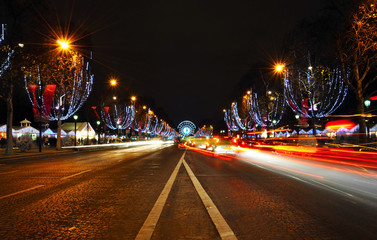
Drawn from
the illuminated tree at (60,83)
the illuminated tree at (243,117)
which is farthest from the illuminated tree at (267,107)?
the illuminated tree at (60,83)

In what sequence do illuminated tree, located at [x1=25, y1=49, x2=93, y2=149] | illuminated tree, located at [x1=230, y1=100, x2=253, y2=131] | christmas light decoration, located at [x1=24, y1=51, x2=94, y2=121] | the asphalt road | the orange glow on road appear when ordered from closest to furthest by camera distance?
1. the asphalt road
2. illuminated tree, located at [x1=25, y1=49, x2=93, y2=149]
3. christmas light decoration, located at [x1=24, y1=51, x2=94, y2=121]
4. the orange glow on road
5. illuminated tree, located at [x1=230, y1=100, x2=253, y2=131]

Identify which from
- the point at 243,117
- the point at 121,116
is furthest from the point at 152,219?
the point at 243,117

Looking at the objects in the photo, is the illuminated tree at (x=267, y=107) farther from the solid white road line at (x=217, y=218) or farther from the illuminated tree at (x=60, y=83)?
the solid white road line at (x=217, y=218)

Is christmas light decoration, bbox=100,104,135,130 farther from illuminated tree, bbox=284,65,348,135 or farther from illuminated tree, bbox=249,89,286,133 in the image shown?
illuminated tree, bbox=284,65,348,135

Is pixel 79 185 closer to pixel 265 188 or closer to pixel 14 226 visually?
pixel 14 226

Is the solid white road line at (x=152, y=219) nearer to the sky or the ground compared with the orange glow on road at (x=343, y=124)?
nearer to the ground

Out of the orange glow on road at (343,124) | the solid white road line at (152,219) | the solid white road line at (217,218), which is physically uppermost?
the orange glow on road at (343,124)

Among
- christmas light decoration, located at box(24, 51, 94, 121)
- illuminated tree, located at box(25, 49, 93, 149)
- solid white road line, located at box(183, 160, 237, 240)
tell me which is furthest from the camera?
christmas light decoration, located at box(24, 51, 94, 121)

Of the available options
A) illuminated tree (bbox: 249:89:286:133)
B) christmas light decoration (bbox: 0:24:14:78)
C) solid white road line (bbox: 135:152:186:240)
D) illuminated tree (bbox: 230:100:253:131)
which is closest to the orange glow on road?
illuminated tree (bbox: 249:89:286:133)

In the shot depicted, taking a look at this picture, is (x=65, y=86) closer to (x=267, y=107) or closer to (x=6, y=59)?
(x=6, y=59)

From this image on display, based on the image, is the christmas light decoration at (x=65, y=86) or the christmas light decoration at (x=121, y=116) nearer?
the christmas light decoration at (x=65, y=86)

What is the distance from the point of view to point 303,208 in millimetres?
7027

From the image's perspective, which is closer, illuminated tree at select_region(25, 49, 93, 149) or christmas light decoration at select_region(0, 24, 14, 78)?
christmas light decoration at select_region(0, 24, 14, 78)

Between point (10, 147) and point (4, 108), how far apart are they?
49224mm
